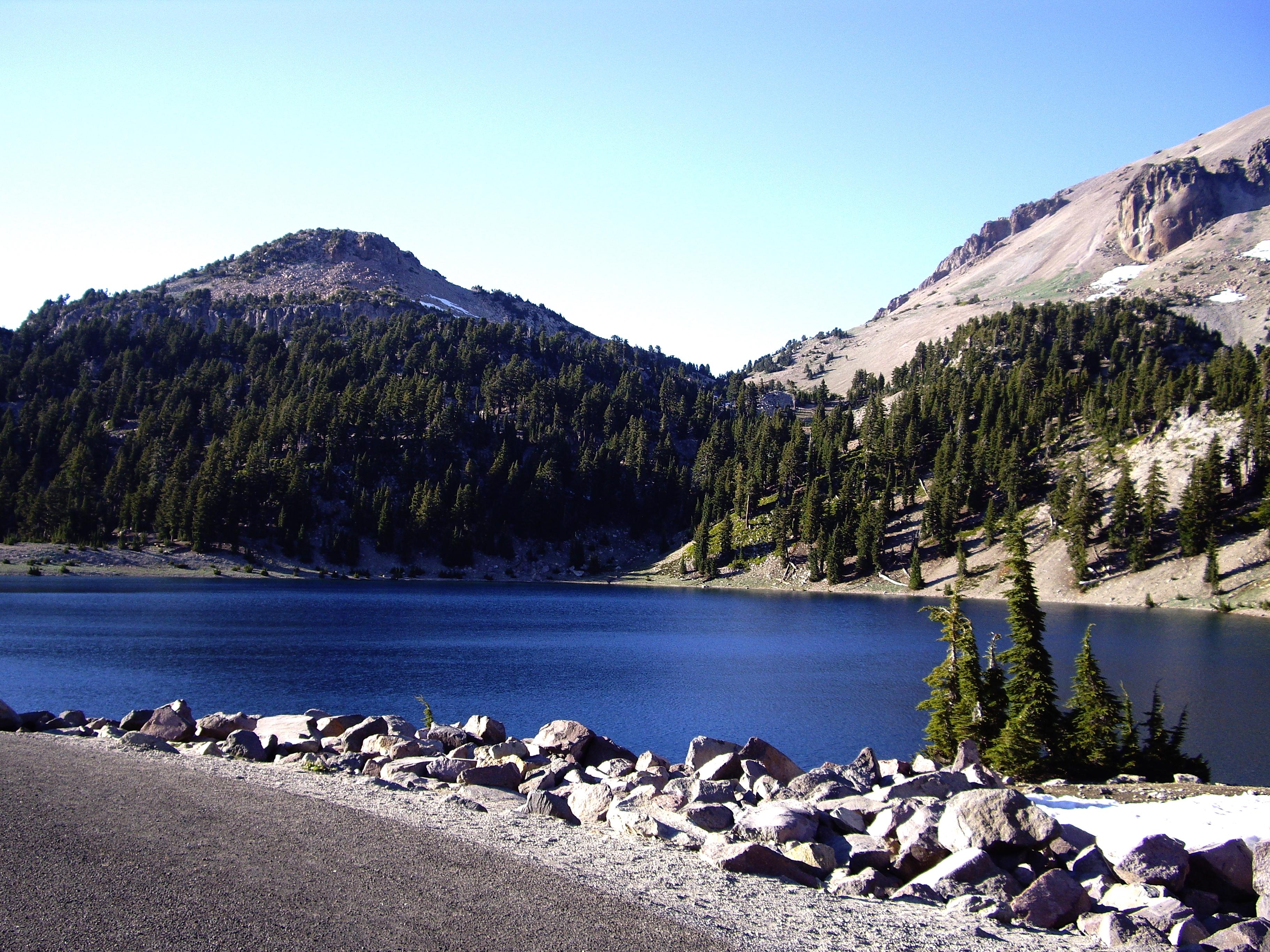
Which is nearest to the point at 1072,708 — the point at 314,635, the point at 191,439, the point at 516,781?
the point at 516,781

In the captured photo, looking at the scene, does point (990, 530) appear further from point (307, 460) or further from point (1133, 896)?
point (307, 460)

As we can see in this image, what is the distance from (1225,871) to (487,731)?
1876 centimetres

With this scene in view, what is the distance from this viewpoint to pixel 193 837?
12.2m

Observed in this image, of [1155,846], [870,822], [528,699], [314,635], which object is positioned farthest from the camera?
[314,635]

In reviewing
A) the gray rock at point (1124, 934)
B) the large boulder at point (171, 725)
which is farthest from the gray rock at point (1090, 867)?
the large boulder at point (171, 725)

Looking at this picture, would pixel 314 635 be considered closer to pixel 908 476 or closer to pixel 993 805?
pixel 993 805

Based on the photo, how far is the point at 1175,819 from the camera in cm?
1716

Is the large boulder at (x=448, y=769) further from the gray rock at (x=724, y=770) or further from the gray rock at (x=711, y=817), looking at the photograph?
the gray rock at (x=711, y=817)

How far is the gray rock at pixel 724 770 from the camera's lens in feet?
67.8

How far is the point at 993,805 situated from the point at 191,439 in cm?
16760

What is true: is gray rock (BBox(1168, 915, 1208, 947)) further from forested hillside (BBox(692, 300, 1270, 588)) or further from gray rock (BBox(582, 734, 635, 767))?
forested hillside (BBox(692, 300, 1270, 588))

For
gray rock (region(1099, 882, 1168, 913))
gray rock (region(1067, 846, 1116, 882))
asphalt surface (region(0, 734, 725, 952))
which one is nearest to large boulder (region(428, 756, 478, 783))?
asphalt surface (region(0, 734, 725, 952))

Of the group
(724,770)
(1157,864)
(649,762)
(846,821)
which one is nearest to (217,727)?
(649,762)

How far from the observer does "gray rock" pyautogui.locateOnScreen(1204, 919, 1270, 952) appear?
1127 centimetres
